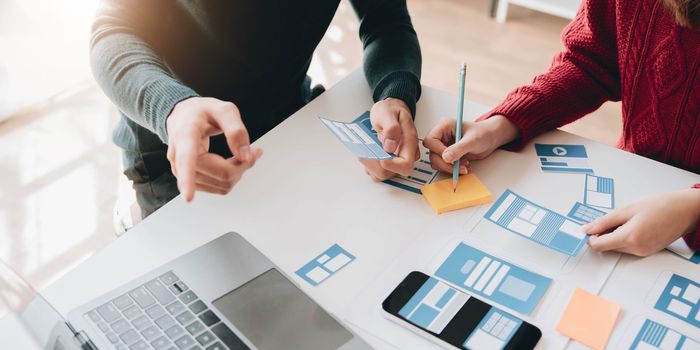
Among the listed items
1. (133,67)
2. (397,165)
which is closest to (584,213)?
(397,165)

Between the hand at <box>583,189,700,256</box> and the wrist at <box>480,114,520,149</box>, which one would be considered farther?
the wrist at <box>480,114,520,149</box>

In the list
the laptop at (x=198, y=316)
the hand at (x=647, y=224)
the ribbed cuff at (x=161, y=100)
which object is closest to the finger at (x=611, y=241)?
the hand at (x=647, y=224)

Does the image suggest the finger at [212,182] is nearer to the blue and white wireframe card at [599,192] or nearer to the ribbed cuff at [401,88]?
the ribbed cuff at [401,88]

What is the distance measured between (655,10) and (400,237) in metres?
0.54

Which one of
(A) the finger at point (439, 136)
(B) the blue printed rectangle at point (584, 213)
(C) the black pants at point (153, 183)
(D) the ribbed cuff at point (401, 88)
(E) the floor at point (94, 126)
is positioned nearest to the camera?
(B) the blue printed rectangle at point (584, 213)

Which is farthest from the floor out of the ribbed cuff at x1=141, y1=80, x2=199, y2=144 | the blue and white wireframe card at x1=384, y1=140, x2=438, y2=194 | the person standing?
the blue and white wireframe card at x1=384, y1=140, x2=438, y2=194

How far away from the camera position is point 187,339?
2.18ft

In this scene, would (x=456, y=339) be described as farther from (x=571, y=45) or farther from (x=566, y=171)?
(x=571, y=45)

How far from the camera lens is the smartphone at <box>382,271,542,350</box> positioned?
2.24ft

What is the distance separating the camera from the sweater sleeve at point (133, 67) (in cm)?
87

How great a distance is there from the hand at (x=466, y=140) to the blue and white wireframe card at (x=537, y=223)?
0.30 feet

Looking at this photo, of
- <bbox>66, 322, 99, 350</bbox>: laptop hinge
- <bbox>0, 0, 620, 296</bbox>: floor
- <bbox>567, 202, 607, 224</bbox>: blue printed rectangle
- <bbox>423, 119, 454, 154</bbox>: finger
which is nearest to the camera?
<bbox>66, 322, 99, 350</bbox>: laptop hinge

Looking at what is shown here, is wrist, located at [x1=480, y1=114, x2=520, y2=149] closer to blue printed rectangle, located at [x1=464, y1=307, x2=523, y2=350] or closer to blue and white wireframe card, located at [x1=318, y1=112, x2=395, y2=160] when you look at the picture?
blue and white wireframe card, located at [x1=318, y1=112, x2=395, y2=160]

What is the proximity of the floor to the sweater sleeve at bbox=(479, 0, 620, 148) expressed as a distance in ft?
4.24
